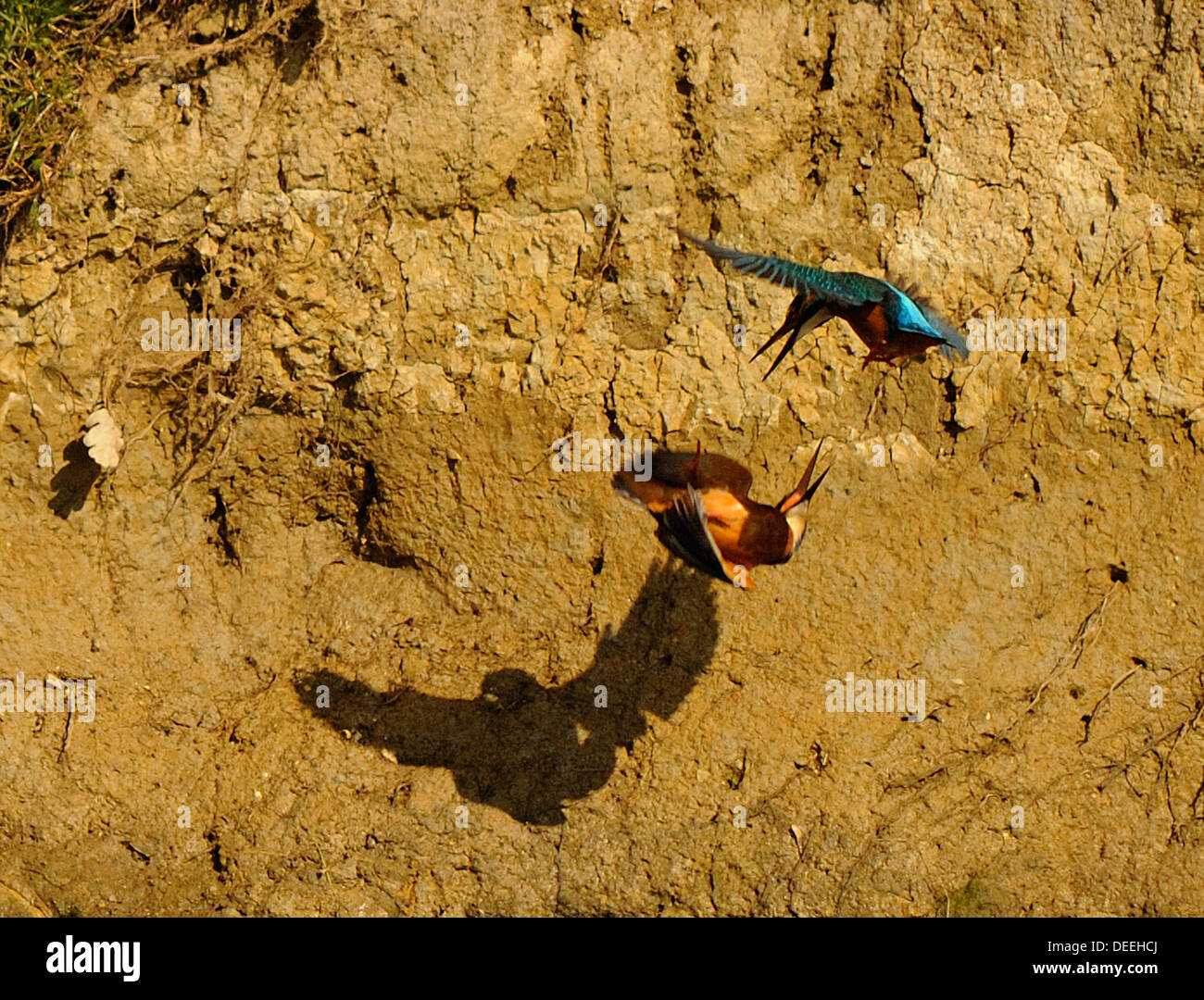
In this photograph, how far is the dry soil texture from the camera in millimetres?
4867

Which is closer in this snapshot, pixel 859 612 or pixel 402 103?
pixel 402 103

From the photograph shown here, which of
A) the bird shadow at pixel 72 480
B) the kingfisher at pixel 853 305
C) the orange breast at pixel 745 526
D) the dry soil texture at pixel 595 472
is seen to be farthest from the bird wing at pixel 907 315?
the bird shadow at pixel 72 480

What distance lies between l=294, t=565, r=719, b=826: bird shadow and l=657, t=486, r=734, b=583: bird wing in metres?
0.81

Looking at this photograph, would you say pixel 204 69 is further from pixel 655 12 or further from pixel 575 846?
pixel 575 846

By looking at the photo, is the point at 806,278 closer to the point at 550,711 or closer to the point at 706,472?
the point at 706,472

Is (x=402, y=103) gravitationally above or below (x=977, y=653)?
above

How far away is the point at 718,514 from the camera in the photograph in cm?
441

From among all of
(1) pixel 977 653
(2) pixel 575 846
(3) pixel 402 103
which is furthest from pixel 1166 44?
(2) pixel 575 846

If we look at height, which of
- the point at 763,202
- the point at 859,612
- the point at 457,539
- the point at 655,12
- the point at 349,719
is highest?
the point at 655,12

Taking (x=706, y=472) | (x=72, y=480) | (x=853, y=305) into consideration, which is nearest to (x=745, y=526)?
(x=706, y=472)

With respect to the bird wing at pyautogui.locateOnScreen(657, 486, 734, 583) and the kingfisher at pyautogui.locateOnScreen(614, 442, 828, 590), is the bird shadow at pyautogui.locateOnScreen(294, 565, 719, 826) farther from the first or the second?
the bird wing at pyautogui.locateOnScreen(657, 486, 734, 583)

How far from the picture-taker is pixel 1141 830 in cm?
541

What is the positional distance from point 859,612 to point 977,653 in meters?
0.51

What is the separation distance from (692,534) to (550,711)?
128cm
